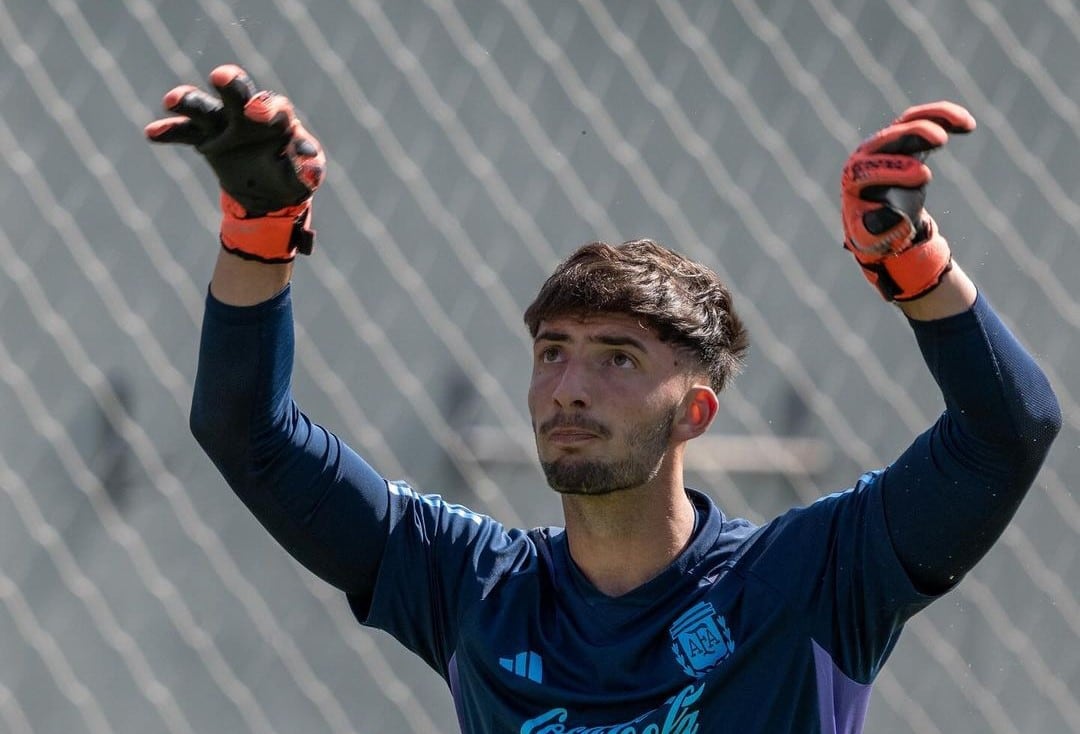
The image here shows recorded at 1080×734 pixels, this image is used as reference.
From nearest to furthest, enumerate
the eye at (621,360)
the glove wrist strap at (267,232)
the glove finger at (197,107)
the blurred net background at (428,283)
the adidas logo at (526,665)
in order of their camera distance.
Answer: the glove finger at (197,107) < the glove wrist strap at (267,232) < the adidas logo at (526,665) < the eye at (621,360) < the blurred net background at (428,283)

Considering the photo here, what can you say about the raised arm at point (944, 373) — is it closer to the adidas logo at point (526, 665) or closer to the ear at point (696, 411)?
the ear at point (696, 411)

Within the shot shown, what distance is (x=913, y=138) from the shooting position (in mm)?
1985

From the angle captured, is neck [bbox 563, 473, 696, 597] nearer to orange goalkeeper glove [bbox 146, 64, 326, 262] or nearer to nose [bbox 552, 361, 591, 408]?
nose [bbox 552, 361, 591, 408]

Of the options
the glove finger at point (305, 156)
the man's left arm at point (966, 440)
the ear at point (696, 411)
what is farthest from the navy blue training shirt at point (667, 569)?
the glove finger at point (305, 156)

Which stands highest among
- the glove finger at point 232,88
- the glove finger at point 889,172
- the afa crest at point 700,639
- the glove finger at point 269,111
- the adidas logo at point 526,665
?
the glove finger at point 232,88

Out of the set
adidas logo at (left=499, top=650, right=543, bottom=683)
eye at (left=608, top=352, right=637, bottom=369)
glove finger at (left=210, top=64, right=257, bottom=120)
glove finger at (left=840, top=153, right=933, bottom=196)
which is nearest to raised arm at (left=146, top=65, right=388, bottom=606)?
glove finger at (left=210, top=64, right=257, bottom=120)

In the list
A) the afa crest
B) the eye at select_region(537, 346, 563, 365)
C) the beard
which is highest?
the eye at select_region(537, 346, 563, 365)

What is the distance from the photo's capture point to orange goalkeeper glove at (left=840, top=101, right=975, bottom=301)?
6.53 feet

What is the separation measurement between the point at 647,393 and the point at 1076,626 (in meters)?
1.04

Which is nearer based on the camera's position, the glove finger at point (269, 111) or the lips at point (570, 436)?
the glove finger at point (269, 111)

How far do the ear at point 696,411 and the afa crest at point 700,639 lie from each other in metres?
0.28

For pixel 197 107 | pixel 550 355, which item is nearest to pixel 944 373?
pixel 550 355

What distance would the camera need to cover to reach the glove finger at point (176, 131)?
2.11 meters

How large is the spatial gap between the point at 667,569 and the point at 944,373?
0.52 m
